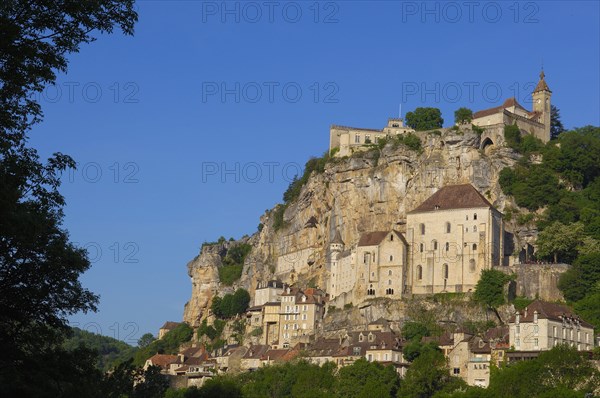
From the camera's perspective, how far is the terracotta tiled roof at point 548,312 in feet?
264

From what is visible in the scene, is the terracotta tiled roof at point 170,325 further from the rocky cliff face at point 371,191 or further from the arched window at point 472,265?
the arched window at point 472,265

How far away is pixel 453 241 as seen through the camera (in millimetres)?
91750

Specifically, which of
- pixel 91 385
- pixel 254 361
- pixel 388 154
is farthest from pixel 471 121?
pixel 91 385

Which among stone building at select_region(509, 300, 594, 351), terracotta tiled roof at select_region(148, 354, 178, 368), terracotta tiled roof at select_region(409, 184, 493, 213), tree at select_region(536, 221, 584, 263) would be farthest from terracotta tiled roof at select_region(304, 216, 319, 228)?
stone building at select_region(509, 300, 594, 351)

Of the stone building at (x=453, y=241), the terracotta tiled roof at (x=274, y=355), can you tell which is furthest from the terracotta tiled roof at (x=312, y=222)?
the stone building at (x=453, y=241)

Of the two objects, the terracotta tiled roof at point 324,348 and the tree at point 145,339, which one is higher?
the tree at point 145,339

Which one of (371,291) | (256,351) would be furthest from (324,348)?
(256,351)

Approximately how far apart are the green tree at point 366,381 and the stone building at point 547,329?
10.0m

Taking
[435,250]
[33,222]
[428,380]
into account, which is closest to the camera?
[33,222]

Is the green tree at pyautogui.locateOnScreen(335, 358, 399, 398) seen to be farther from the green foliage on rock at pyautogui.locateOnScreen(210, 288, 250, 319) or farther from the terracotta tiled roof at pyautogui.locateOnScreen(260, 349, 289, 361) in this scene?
the green foliage on rock at pyautogui.locateOnScreen(210, 288, 250, 319)

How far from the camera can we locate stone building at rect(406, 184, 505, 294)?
91.0 metres

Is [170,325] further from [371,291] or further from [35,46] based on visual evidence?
[35,46]

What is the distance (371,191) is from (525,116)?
19454 millimetres

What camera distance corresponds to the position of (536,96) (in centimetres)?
11500
